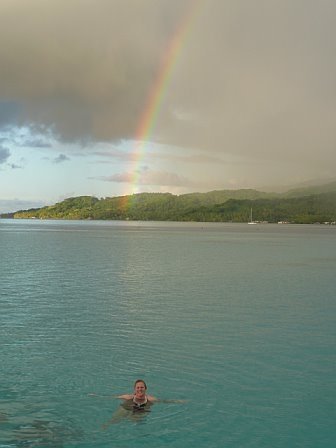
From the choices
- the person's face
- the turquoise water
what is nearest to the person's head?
the person's face

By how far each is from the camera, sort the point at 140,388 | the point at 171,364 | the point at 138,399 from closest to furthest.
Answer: the point at 140,388, the point at 138,399, the point at 171,364

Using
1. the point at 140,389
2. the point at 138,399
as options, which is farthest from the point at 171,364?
the point at 140,389

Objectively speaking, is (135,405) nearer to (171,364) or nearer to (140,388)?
(140,388)

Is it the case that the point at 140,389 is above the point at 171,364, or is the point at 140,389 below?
above

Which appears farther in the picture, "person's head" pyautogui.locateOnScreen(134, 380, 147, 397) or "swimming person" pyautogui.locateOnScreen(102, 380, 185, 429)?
"swimming person" pyautogui.locateOnScreen(102, 380, 185, 429)

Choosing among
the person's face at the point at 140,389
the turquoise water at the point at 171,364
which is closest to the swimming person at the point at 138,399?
the person's face at the point at 140,389

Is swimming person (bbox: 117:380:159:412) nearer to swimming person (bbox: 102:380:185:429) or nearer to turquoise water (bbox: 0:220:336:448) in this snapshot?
swimming person (bbox: 102:380:185:429)

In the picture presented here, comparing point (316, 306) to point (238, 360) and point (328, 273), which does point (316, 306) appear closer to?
point (238, 360)

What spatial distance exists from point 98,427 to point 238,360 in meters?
8.82

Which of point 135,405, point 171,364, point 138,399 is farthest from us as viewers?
point 171,364

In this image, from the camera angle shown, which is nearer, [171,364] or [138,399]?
[138,399]

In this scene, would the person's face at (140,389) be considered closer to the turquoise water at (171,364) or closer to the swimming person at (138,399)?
the swimming person at (138,399)

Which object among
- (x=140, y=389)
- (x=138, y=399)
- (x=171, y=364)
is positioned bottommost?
(x=171, y=364)

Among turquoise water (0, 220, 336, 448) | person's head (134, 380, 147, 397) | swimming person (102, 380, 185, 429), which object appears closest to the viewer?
turquoise water (0, 220, 336, 448)
